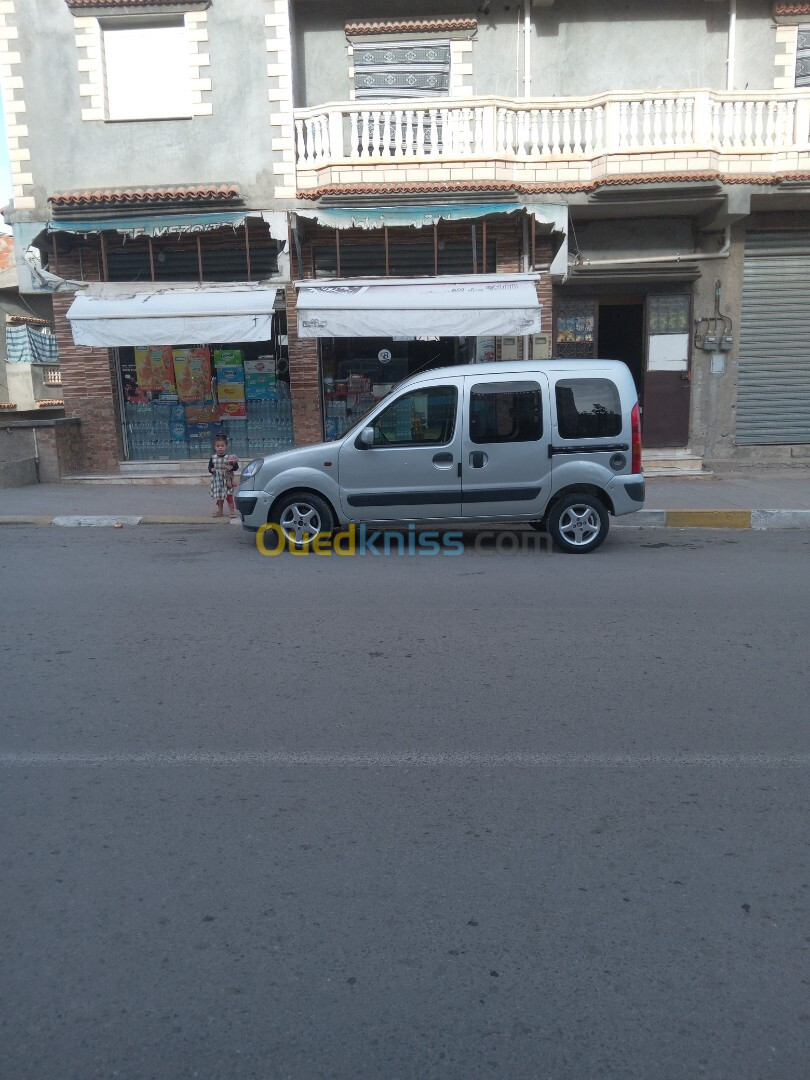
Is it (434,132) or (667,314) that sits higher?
(434,132)

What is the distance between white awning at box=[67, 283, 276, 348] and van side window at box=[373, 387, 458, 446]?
185 inches

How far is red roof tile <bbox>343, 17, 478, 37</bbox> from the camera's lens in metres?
13.9

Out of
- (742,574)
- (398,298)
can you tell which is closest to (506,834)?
(742,574)

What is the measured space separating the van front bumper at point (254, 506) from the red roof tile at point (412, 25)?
9226 millimetres

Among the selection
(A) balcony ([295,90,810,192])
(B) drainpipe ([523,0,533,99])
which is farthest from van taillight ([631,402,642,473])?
(B) drainpipe ([523,0,533,99])

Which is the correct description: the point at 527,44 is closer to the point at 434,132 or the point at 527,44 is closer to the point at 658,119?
the point at 434,132

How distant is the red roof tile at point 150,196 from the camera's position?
13.4 m

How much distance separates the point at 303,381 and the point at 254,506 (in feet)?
19.2

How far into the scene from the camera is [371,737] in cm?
441

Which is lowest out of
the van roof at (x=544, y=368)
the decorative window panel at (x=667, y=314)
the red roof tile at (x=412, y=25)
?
the van roof at (x=544, y=368)

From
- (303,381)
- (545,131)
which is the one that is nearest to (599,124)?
(545,131)

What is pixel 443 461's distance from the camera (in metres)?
8.89

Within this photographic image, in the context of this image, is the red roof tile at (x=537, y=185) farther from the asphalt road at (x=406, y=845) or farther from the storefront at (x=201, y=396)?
the asphalt road at (x=406, y=845)

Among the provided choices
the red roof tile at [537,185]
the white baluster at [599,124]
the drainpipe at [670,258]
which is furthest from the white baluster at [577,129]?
the drainpipe at [670,258]
